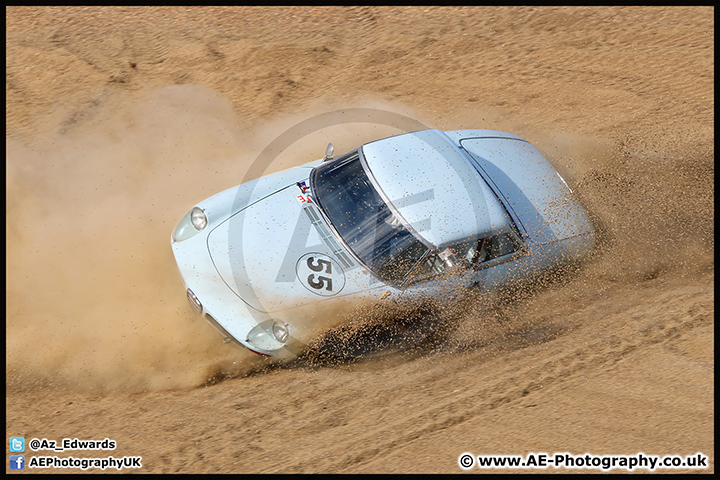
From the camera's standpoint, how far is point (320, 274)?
17.2 feet

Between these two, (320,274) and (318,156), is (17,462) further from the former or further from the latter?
(318,156)

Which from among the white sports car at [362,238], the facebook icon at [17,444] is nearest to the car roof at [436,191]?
the white sports car at [362,238]

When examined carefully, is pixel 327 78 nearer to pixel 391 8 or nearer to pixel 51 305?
pixel 391 8

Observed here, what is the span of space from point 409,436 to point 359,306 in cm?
124

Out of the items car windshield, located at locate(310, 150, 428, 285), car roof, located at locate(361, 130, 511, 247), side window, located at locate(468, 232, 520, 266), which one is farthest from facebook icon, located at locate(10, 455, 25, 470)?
side window, located at locate(468, 232, 520, 266)

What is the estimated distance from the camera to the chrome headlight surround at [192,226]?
561 centimetres

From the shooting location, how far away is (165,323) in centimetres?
588

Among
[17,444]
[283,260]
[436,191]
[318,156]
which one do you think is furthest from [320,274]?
[318,156]

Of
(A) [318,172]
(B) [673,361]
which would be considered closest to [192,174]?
(A) [318,172]

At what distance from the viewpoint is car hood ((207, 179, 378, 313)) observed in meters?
5.15

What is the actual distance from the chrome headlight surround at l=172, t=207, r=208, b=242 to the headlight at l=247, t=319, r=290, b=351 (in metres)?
1.29

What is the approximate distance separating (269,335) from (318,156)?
377cm

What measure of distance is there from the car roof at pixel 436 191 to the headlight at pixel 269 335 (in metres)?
1.52

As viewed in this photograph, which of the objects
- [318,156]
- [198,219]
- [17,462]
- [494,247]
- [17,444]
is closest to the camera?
[17,462]
